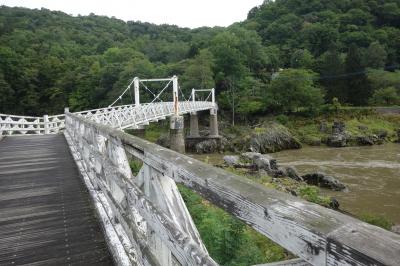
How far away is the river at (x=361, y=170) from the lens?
13.9 meters

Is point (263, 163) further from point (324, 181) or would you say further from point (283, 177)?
point (324, 181)

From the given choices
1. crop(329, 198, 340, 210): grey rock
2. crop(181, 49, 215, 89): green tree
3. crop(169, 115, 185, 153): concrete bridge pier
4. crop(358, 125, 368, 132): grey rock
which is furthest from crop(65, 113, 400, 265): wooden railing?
crop(181, 49, 215, 89): green tree

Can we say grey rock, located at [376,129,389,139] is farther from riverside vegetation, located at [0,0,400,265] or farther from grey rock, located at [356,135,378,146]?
grey rock, located at [356,135,378,146]

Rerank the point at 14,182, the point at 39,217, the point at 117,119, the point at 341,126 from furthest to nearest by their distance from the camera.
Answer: the point at 341,126 → the point at 117,119 → the point at 14,182 → the point at 39,217

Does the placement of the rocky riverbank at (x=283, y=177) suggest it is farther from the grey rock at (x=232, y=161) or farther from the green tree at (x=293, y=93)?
the green tree at (x=293, y=93)

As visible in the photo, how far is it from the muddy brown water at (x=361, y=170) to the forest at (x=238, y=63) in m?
14.0

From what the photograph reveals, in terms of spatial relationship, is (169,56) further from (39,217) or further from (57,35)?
(39,217)

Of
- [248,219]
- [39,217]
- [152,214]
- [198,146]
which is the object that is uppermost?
[248,219]

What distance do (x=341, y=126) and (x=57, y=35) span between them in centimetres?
7120

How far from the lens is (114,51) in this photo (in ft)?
222

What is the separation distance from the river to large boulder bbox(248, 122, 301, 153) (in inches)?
43.8

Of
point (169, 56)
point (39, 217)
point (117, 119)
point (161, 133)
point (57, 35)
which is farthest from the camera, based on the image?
point (57, 35)

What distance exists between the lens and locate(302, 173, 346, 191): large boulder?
16.3 m

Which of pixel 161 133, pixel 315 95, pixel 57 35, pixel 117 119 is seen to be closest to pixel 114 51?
pixel 57 35
